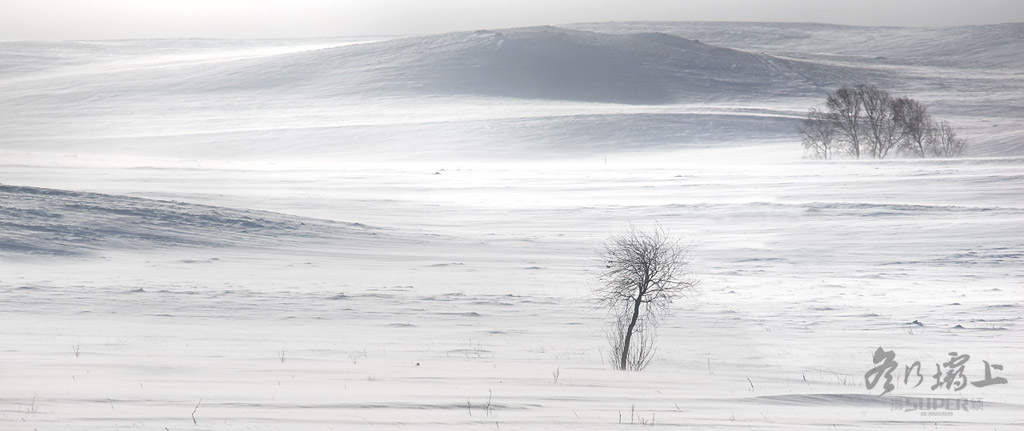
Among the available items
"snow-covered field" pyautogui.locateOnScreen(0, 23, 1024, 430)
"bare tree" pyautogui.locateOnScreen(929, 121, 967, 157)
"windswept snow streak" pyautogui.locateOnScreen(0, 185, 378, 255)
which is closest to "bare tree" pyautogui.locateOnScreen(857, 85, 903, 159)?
"bare tree" pyautogui.locateOnScreen(929, 121, 967, 157)

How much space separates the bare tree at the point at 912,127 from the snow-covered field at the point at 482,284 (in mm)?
3212

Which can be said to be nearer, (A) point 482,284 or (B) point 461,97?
(A) point 482,284

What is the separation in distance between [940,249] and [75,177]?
94.4 feet

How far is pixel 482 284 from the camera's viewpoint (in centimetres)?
1572

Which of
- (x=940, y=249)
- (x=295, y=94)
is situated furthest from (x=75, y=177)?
(x=295, y=94)

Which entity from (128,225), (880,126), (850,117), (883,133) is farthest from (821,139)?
(128,225)

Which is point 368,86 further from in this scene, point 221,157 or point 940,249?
point 940,249

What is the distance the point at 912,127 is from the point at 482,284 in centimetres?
3840

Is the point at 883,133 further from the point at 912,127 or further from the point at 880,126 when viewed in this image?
the point at 912,127

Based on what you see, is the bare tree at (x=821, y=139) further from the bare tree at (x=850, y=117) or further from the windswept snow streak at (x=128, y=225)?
the windswept snow streak at (x=128, y=225)

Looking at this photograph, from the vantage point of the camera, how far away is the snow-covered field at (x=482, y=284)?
6941mm

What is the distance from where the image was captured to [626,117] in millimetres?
63312

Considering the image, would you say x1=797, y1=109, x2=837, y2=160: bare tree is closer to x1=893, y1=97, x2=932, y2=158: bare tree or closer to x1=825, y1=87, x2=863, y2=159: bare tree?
x1=825, y1=87, x2=863, y2=159: bare tree

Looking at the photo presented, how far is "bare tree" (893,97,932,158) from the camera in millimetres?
48281
